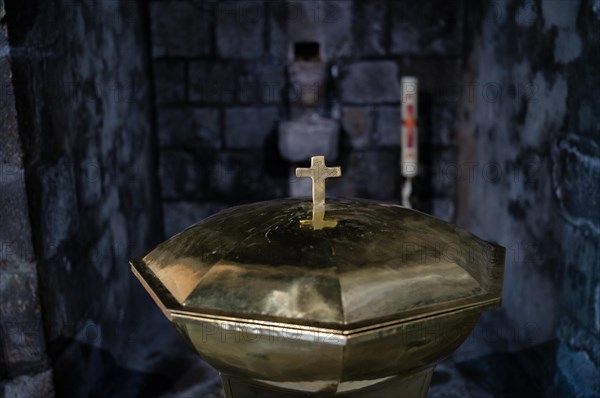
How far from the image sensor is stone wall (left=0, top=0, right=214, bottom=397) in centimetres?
193

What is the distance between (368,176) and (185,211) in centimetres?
110

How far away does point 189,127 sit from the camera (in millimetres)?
3596

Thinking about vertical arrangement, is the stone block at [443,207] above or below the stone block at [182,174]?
below

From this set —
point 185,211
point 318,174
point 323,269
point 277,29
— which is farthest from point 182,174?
point 323,269

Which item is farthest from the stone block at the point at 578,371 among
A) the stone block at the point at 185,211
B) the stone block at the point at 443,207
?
the stone block at the point at 185,211

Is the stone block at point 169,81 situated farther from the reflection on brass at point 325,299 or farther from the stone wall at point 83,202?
the reflection on brass at point 325,299

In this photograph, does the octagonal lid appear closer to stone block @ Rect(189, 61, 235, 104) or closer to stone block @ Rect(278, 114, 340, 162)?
stone block @ Rect(278, 114, 340, 162)

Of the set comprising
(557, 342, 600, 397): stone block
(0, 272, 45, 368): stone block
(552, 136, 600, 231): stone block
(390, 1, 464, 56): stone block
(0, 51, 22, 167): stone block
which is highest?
(390, 1, 464, 56): stone block

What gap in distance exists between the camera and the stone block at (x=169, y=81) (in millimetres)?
3510

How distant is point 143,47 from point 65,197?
1.50 metres

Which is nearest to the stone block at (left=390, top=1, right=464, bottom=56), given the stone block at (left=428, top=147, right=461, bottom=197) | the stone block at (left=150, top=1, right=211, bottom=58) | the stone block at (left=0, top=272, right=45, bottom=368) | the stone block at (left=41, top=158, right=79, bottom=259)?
the stone block at (left=428, top=147, right=461, bottom=197)

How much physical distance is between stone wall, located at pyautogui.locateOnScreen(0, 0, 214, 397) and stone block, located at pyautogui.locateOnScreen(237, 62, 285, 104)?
0.53 m

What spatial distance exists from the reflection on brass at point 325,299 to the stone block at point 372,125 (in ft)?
6.63

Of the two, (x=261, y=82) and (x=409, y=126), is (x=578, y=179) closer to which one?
(x=409, y=126)
